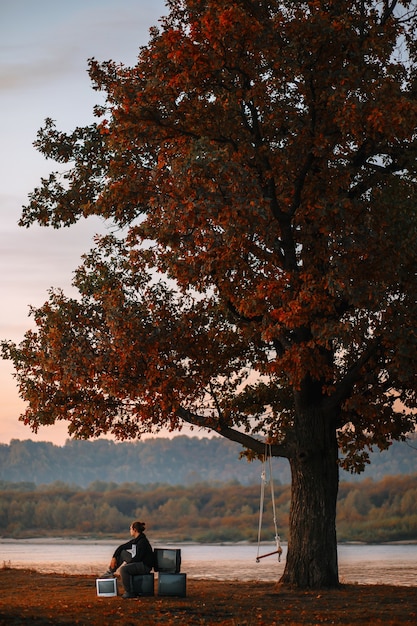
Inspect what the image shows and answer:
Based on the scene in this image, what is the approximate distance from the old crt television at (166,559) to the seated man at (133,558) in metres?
0.14

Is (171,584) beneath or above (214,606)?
above

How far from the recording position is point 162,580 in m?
16.5

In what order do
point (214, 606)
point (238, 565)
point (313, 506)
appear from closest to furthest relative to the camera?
point (214, 606)
point (313, 506)
point (238, 565)

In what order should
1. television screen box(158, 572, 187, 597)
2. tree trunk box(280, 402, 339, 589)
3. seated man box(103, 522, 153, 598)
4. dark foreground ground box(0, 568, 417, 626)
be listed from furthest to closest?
tree trunk box(280, 402, 339, 589) < television screen box(158, 572, 187, 597) < seated man box(103, 522, 153, 598) < dark foreground ground box(0, 568, 417, 626)

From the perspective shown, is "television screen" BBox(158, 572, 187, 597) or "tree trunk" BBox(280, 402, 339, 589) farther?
"tree trunk" BBox(280, 402, 339, 589)

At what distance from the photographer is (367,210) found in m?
18.1

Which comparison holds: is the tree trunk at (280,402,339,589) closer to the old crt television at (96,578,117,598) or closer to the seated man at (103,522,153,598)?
the seated man at (103,522,153,598)

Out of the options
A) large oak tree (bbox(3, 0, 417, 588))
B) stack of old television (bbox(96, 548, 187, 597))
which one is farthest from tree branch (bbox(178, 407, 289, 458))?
stack of old television (bbox(96, 548, 187, 597))

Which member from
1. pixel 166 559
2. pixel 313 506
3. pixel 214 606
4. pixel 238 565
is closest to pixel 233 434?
pixel 313 506

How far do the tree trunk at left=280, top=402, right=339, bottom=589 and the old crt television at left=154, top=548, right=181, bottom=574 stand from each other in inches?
140

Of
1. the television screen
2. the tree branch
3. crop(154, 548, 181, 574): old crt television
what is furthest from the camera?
the tree branch

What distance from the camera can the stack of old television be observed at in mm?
16422

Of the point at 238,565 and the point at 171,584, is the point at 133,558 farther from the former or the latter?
the point at 238,565

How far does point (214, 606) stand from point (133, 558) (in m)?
1.66
